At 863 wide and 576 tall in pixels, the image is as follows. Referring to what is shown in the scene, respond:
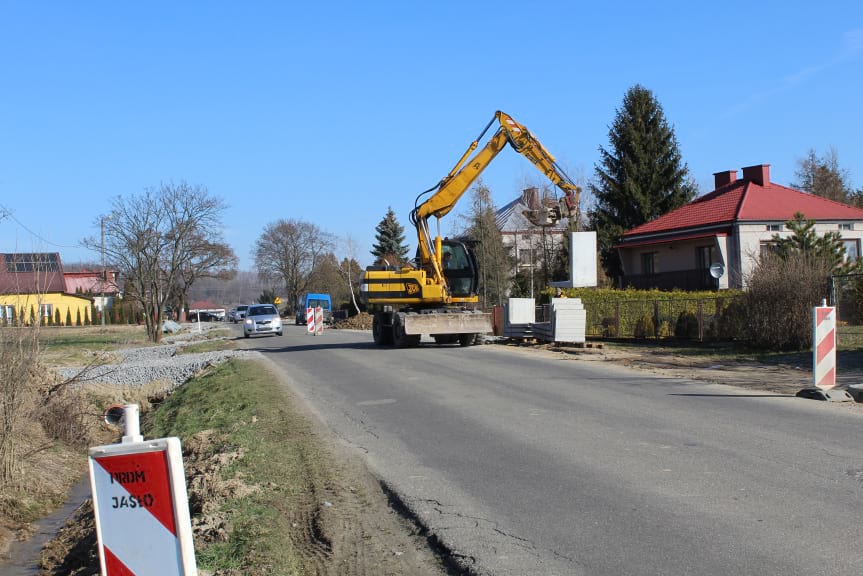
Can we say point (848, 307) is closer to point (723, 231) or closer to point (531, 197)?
point (723, 231)

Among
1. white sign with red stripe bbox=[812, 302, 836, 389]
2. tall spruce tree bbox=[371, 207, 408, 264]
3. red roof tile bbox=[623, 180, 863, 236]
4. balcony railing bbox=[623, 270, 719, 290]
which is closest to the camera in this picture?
white sign with red stripe bbox=[812, 302, 836, 389]

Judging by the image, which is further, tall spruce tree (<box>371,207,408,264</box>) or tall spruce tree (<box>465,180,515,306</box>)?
tall spruce tree (<box>371,207,408,264</box>)

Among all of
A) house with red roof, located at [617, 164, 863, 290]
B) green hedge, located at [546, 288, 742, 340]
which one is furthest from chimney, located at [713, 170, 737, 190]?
green hedge, located at [546, 288, 742, 340]

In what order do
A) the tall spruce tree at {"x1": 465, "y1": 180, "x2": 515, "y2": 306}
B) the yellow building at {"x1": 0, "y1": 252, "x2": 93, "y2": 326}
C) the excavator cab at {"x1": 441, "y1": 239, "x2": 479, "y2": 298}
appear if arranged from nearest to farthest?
the yellow building at {"x1": 0, "y1": 252, "x2": 93, "y2": 326}, the excavator cab at {"x1": 441, "y1": 239, "x2": 479, "y2": 298}, the tall spruce tree at {"x1": 465, "y1": 180, "x2": 515, "y2": 306}

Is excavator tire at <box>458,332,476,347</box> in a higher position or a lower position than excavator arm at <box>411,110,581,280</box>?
lower

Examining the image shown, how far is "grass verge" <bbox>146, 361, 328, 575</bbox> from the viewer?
6156 millimetres

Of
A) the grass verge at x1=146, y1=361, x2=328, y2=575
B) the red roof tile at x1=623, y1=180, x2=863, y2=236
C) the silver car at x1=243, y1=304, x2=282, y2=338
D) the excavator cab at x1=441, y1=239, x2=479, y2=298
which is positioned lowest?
the grass verge at x1=146, y1=361, x2=328, y2=575

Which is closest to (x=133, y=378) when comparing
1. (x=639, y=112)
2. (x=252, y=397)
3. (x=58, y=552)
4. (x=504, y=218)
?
(x=252, y=397)

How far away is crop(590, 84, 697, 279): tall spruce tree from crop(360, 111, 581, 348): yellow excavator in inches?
1082

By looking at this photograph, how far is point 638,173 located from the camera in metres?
53.0

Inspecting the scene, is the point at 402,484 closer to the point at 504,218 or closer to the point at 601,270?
the point at 601,270

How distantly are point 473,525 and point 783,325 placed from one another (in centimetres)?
1716

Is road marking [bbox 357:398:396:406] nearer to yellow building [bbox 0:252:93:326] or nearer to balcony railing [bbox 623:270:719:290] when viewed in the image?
yellow building [bbox 0:252:93:326]

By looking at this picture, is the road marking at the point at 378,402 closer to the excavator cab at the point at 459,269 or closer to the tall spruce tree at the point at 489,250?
the excavator cab at the point at 459,269
